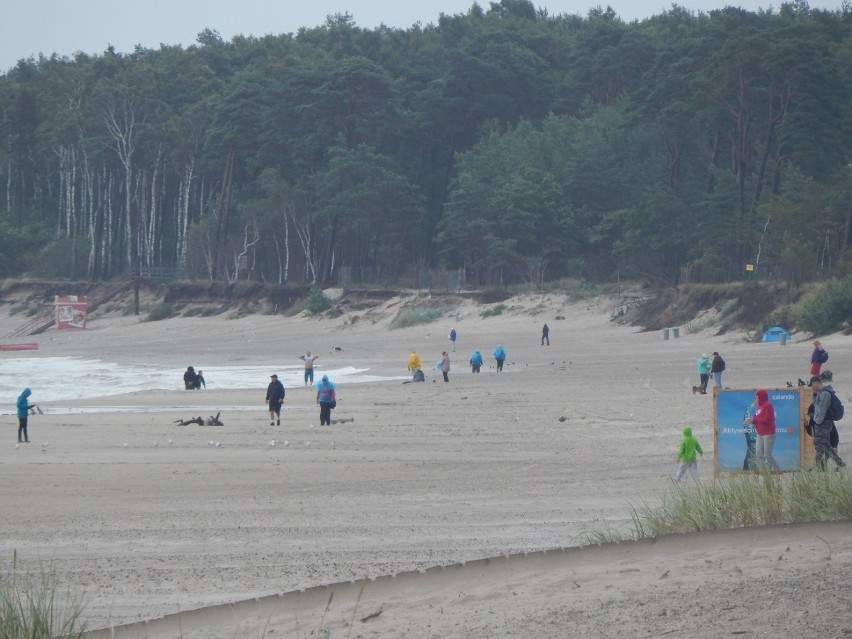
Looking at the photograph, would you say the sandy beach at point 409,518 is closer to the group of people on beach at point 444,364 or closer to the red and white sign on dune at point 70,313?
the group of people on beach at point 444,364

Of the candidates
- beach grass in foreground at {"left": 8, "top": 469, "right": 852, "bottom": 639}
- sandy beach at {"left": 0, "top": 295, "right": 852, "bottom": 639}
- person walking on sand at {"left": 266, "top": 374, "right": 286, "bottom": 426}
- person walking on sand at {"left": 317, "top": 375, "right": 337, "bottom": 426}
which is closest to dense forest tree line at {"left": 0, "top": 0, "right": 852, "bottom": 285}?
sandy beach at {"left": 0, "top": 295, "right": 852, "bottom": 639}

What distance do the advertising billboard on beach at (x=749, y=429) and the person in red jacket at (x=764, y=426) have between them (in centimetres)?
14

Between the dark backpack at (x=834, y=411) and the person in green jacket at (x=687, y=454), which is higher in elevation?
the dark backpack at (x=834, y=411)

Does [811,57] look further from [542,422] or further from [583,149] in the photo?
[542,422]

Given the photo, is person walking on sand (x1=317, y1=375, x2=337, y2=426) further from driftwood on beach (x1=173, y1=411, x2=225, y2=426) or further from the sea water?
the sea water

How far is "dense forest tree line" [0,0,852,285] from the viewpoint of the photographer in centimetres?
5338

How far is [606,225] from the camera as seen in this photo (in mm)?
57812

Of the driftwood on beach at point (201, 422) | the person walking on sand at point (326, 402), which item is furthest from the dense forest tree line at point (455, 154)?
the driftwood on beach at point (201, 422)

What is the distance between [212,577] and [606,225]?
51.0m

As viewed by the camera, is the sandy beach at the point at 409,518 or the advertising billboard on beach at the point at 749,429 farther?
the advertising billboard on beach at the point at 749,429

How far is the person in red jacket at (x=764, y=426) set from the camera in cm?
1163

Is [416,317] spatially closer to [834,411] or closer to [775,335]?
[775,335]

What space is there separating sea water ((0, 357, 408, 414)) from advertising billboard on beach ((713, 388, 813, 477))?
17.8 metres

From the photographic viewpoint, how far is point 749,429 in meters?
12.1
